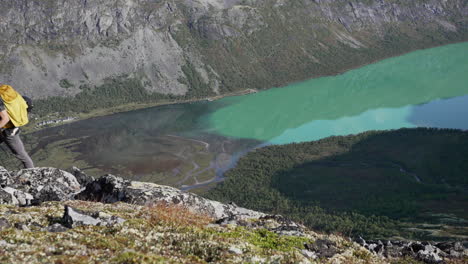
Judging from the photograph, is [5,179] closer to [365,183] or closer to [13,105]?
[13,105]

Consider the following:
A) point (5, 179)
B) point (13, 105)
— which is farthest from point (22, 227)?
point (5, 179)

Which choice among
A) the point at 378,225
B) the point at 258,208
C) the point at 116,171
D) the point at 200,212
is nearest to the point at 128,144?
the point at 116,171

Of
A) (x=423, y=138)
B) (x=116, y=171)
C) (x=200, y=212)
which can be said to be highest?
(x=200, y=212)

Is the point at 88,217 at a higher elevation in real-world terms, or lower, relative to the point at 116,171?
Result: higher

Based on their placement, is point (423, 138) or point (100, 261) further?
point (423, 138)

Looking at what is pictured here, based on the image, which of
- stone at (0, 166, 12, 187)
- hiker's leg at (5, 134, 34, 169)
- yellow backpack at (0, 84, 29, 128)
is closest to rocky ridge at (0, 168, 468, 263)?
stone at (0, 166, 12, 187)

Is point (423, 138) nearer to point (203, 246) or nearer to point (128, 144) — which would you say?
point (128, 144)
